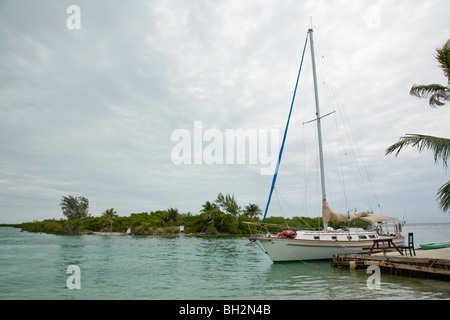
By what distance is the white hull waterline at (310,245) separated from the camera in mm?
24422

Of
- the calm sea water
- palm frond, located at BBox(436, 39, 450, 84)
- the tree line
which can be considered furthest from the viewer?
→ the tree line

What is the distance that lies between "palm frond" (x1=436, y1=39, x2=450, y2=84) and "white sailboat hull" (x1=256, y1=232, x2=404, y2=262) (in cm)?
1423

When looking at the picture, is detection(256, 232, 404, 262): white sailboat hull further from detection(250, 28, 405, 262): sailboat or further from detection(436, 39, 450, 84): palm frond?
detection(436, 39, 450, 84): palm frond

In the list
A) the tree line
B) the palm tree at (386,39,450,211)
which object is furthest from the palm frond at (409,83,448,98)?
the tree line

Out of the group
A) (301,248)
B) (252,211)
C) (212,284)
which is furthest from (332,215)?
(252,211)

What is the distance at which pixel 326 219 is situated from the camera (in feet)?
85.5

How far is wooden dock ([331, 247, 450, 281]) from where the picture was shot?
52.2 ft

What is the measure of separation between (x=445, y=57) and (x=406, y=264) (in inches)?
493

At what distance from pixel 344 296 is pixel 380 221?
17996 mm

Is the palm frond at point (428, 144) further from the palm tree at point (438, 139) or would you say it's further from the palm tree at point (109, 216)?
the palm tree at point (109, 216)

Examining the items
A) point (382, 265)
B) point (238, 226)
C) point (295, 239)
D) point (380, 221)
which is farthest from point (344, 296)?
point (238, 226)

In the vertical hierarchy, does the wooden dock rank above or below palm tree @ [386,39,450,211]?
below

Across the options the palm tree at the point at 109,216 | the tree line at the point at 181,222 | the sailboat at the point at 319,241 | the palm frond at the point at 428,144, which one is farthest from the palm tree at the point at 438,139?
the palm tree at the point at 109,216
